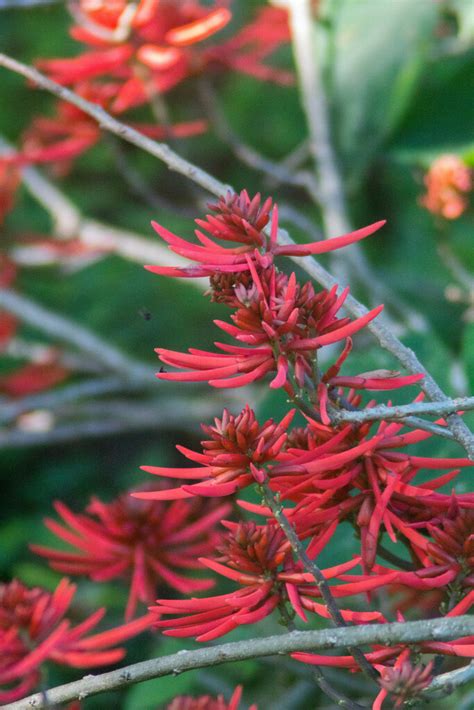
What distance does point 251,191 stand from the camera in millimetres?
1511

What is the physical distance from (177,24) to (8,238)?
45 centimetres

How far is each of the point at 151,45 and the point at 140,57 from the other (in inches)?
0.8

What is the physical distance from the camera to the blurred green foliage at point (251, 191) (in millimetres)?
959

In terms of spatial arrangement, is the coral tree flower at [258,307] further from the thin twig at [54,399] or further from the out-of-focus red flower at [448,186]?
the thin twig at [54,399]

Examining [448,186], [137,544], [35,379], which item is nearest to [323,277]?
[137,544]

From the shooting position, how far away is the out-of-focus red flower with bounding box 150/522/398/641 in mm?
380

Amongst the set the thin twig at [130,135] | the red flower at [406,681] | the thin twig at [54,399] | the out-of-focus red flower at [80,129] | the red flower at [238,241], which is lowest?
the red flower at [406,681]

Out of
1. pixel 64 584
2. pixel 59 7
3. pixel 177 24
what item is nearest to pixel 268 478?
pixel 64 584

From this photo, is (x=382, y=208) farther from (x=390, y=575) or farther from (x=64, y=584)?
(x=390, y=575)

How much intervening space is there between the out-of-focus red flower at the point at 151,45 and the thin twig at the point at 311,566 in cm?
57

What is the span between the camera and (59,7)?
68.6 inches

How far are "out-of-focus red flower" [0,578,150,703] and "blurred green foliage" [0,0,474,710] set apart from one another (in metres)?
0.19

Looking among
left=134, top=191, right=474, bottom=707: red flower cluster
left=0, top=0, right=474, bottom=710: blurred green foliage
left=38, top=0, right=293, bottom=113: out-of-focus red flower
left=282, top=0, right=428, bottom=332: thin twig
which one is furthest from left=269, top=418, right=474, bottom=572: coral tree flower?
left=282, top=0, right=428, bottom=332: thin twig

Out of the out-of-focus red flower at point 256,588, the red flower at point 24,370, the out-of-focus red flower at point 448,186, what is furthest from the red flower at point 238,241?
the red flower at point 24,370
